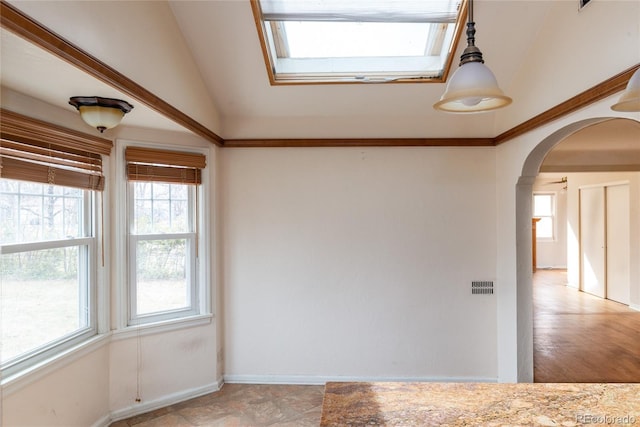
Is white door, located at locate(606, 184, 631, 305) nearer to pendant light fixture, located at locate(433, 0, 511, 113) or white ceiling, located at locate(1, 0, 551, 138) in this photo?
white ceiling, located at locate(1, 0, 551, 138)

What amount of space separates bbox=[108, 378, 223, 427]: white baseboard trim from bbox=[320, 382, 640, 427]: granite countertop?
92.5 inches

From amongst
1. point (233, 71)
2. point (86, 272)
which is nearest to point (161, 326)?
point (86, 272)

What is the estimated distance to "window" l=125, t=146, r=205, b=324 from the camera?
2926mm

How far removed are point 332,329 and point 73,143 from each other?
2514mm

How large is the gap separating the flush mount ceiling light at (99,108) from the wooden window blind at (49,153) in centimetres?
24

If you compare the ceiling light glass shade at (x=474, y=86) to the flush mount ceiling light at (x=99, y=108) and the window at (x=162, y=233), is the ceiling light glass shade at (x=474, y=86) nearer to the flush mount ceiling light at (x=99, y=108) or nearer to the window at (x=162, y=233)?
the flush mount ceiling light at (x=99, y=108)

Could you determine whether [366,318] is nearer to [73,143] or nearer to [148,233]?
[148,233]

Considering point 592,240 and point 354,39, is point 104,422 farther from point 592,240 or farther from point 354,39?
point 592,240

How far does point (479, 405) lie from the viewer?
3.73 ft

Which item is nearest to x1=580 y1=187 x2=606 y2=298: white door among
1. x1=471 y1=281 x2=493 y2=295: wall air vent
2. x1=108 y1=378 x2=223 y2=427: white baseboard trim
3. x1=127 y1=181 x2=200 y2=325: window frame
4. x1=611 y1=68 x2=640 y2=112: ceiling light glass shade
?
x1=471 y1=281 x2=493 y2=295: wall air vent

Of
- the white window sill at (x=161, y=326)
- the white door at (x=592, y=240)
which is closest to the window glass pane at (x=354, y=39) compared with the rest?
the white window sill at (x=161, y=326)

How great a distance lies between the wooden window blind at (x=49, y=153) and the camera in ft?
6.50

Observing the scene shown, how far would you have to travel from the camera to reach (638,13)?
71.0 inches

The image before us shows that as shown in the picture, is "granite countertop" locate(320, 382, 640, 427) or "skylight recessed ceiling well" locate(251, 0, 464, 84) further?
"skylight recessed ceiling well" locate(251, 0, 464, 84)
